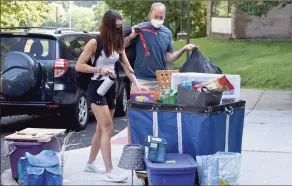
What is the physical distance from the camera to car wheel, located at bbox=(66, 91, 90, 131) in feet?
29.5

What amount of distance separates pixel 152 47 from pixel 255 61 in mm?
14779

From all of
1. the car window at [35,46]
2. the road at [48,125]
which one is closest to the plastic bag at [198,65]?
the road at [48,125]

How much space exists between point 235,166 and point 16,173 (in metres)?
2.15

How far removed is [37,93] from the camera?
8.52 meters

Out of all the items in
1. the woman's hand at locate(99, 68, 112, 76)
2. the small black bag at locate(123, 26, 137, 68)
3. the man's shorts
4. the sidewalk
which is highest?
the small black bag at locate(123, 26, 137, 68)

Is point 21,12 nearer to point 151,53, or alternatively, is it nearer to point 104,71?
point 151,53

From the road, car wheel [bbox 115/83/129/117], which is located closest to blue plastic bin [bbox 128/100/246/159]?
the road

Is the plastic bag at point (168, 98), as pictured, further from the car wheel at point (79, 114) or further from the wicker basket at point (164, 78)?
the car wheel at point (79, 114)

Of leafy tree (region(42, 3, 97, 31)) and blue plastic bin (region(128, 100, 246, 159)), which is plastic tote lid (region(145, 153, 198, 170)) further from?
leafy tree (region(42, 3, 97, 31))

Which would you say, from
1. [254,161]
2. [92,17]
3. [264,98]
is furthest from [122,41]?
[92,17]

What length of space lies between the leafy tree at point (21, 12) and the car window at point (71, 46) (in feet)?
5.39

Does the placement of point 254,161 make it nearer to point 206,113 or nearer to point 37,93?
point 206,113

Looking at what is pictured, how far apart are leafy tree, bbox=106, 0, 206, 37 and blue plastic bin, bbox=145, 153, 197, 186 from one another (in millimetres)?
23924

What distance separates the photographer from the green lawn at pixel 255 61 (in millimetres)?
16859
